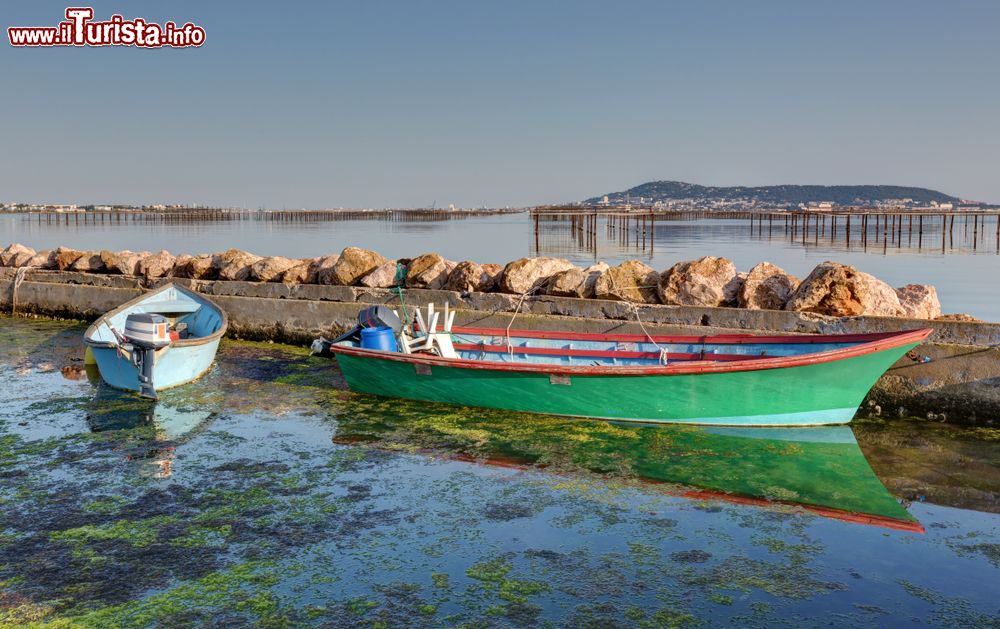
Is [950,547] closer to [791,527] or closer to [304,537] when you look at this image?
[791,527]

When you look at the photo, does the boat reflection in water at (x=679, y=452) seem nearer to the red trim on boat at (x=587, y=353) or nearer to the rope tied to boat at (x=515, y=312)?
the red trim on boat at (x=587, y=353)

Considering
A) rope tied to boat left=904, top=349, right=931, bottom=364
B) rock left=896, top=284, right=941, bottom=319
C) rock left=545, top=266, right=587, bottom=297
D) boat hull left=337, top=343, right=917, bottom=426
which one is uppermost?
rock left=545, top=266, right=587, bottom=297

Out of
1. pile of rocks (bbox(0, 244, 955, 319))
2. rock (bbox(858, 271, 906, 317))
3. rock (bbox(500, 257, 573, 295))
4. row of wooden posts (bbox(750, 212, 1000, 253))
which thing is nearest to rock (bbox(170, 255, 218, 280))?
pile of rocks (bbox(0, 244, 955, 319))

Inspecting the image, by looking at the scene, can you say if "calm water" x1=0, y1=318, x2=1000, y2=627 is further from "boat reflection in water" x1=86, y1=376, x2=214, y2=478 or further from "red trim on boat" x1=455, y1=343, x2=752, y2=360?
"red trim on boat" x1=455, y1=343, x2=752, y2=360

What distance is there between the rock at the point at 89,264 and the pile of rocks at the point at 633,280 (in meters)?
2.94

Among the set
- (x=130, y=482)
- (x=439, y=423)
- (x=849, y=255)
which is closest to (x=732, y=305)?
(x=439, y=423)

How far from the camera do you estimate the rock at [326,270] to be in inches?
528

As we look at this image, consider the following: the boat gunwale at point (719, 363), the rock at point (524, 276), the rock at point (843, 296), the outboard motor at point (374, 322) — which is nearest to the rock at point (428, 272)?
the rock at point (524, 276)

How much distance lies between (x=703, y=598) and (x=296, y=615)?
2.14 meters

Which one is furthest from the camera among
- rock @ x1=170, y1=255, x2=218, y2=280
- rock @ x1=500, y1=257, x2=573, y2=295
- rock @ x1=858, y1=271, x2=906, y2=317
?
rock @ x1=170, y1=255, x2=218, y2=280

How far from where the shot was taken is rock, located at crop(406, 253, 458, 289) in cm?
1246

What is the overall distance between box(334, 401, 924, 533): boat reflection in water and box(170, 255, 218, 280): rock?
25.8 feet

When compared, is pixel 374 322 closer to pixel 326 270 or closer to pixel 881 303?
pixel 326 270

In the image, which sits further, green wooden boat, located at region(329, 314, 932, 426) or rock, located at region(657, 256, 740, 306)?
rock, located at region(657, 256, 740, 306)
